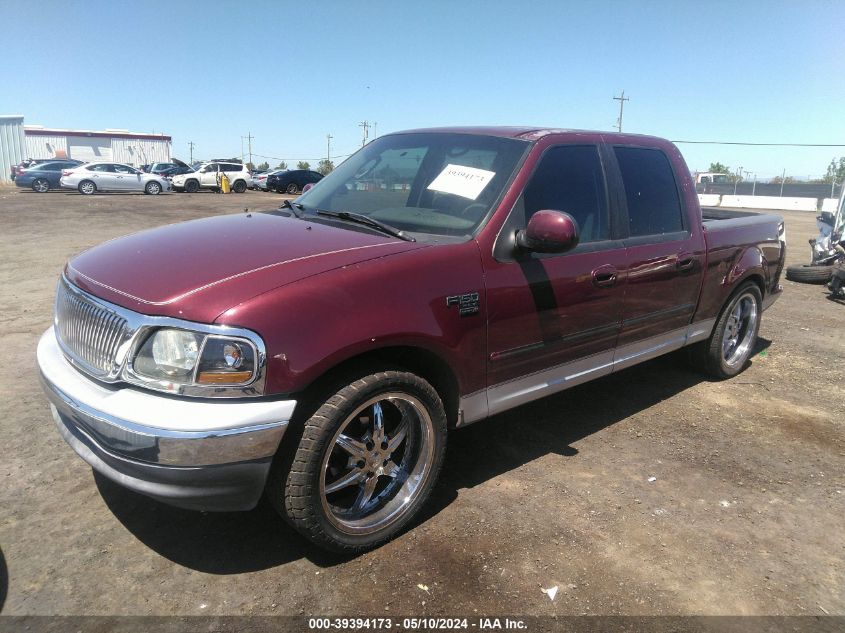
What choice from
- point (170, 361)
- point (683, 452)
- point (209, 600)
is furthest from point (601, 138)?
point (209, 600)

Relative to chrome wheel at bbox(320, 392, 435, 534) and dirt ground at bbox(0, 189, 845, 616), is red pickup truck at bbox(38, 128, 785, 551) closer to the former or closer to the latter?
chrome wheel at bbox(320, 392, 435, 534)

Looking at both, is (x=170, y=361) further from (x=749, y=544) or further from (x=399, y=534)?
(x=749, y=544)

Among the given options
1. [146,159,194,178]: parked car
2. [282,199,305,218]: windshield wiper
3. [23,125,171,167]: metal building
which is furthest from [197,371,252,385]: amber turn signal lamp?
[23,125,171,167]: metal building

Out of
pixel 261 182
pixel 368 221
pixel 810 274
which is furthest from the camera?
pixel 261 182

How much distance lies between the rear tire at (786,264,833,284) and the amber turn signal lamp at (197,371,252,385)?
9.64 meters

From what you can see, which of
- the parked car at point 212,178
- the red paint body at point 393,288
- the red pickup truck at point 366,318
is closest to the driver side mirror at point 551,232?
the red pickup truck at point 366,318

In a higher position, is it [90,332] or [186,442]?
[90,332]

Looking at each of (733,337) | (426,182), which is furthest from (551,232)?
(733,337)

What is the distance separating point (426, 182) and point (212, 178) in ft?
104

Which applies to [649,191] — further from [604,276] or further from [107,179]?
[107,179]

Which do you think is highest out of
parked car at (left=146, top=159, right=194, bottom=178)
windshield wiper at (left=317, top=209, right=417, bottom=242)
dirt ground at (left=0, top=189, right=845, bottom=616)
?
parked car at (left=146, top=159, right=194, bottom=178)

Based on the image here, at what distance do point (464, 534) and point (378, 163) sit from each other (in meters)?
2.30

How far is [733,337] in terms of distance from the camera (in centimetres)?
519

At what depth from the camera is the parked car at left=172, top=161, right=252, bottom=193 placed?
3080 cm
